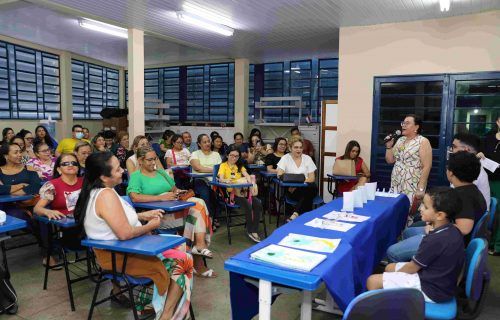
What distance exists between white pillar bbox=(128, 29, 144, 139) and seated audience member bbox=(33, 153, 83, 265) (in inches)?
125

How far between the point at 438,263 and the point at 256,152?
5.32m

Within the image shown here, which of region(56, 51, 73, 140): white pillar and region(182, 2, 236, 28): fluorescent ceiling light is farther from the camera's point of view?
region(56, 51, 73, 140): white pillar

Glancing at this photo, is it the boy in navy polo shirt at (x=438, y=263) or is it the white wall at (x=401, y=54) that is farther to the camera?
the white wall at (x=401, y=54)

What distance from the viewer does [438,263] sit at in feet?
6.77

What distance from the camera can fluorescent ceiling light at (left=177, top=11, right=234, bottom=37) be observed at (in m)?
5.65

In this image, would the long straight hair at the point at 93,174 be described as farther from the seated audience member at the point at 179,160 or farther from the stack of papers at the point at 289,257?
the seated audience member at the point at 179,160

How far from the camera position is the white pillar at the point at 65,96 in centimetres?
932

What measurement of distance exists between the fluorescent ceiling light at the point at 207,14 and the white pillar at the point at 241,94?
122 inches

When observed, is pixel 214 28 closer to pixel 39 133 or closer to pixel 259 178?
pixel 259 178

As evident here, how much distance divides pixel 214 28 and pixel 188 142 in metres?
2.45

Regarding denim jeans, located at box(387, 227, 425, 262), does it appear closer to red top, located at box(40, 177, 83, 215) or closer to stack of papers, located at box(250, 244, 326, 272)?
stack of papers, located at box(250, 244, 326, 272)

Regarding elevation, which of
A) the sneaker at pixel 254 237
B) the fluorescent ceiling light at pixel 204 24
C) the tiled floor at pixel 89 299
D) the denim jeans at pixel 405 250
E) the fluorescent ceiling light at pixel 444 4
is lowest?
the tiled floor at pixel 89 299

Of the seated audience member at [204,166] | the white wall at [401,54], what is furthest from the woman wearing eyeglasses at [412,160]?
the seated audience member at [204,166]

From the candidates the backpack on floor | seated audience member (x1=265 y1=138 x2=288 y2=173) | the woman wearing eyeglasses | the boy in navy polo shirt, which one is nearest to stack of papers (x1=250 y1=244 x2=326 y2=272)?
the boy in navy polo shirt
